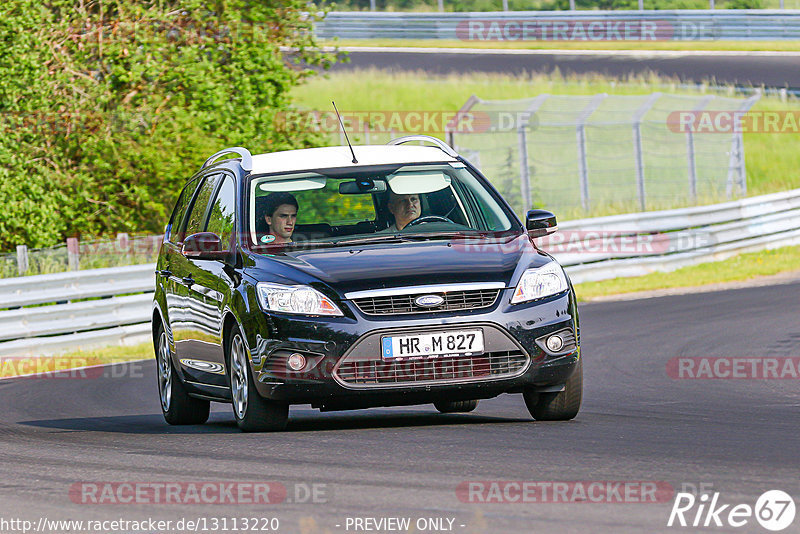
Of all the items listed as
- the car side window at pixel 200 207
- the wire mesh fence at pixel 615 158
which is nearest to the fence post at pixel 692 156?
the wire mesh fence at pixel 615 158

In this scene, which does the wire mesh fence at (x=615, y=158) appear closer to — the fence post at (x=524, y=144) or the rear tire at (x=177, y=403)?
the fence post at (x=524, y=144)

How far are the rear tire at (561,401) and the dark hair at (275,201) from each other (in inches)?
76.7

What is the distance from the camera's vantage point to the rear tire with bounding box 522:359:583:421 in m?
8.85

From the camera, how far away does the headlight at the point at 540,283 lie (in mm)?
8523

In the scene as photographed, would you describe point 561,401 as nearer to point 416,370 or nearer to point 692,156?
point 416,370

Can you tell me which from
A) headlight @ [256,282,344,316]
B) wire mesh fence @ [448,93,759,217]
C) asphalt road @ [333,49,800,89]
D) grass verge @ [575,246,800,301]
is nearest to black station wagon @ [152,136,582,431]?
headlight @ [256,282,344,316]

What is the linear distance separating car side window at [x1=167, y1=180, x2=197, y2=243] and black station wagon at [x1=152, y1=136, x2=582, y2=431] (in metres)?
0.97

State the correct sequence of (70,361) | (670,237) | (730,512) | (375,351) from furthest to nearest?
(670,237) → (70,361) → (375,351) → (730,512)

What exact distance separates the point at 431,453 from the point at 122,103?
56.7 ft

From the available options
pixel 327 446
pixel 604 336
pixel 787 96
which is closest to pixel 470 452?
pixel 327 446

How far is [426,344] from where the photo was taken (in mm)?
8297

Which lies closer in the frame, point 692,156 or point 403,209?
point 403,209

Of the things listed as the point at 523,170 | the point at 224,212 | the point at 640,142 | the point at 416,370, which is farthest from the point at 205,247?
the point at 640,142

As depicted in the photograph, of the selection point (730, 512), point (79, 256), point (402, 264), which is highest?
point (402, 264)
